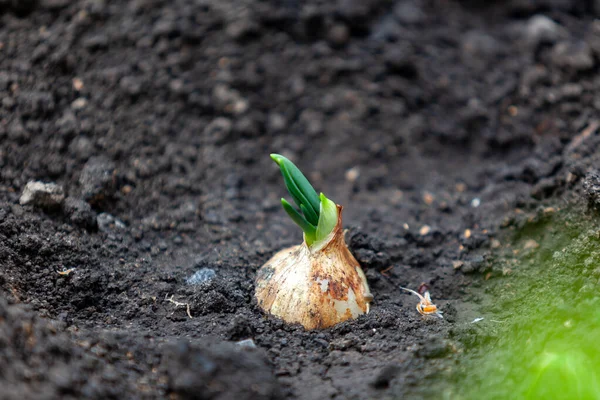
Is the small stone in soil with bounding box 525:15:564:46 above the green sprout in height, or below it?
below

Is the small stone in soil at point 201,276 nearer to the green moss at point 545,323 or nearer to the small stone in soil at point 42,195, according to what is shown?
the small stone in soil at point 42,195

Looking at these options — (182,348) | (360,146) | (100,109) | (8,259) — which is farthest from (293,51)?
(182,348)

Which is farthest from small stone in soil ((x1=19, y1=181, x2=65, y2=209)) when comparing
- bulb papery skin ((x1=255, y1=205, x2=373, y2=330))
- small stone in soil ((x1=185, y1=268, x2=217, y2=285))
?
bulb papery skin ((x1=255, y1=205, x2=373, y2=330))

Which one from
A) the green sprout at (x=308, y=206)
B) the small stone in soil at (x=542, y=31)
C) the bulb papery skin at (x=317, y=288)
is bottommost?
the small stone in soil at (x=542, y=31)

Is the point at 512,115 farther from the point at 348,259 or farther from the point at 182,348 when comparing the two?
the point at 182,348

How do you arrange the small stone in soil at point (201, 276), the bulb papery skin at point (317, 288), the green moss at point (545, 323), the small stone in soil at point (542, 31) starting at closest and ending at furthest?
the green moss at point (545, 323)
the bulb papery skin at point (317, 288)
the small stone in soil at point (201, 276)
the small stone in soil at point (542, 31)

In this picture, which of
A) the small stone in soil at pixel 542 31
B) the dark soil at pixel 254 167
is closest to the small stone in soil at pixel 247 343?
the dark soil at pixel 254 167

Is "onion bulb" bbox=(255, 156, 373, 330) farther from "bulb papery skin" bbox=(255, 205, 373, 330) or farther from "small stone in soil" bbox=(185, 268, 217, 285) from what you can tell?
"small stone in soil" bbox=(185, 268, 217, 285)
